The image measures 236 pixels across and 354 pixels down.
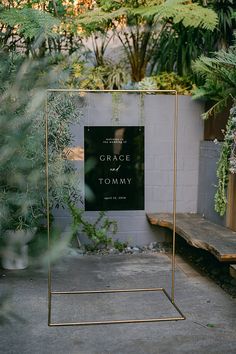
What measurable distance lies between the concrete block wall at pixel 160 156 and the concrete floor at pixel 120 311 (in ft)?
1.83

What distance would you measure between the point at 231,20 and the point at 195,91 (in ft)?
3.43

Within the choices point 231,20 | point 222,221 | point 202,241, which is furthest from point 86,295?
point 231,20

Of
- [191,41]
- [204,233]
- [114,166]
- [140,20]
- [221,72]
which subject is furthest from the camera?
[140,20]

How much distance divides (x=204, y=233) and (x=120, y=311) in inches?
51.4

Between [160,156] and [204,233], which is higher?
[160,156]

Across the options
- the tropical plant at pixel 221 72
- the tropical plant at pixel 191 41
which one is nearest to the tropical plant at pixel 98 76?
the tropical plant at pixel 191 41

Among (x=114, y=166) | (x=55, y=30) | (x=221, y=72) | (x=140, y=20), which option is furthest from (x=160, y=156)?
(x=55, y=30)

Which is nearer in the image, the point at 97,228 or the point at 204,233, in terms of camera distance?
the point at 204,233

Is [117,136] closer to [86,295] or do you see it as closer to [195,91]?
[195,91]

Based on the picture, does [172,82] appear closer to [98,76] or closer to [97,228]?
[98,76]

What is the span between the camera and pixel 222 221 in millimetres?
5051

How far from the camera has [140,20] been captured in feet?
20.1

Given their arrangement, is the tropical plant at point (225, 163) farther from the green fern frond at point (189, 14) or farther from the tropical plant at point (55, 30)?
the tropical plant at point (55, 30)

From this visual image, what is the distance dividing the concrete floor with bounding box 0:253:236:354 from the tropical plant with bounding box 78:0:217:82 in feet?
8.45
